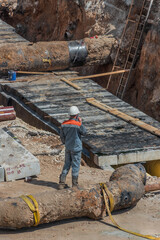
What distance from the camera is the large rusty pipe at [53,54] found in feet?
48.3

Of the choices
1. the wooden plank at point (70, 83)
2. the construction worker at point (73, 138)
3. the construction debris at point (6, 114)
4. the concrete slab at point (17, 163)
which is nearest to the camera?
the construction worker at point (73, 138)

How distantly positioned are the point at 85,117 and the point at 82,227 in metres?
4.89

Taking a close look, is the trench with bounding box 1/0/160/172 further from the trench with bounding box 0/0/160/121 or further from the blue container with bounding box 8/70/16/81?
the blue container with bounding box 8/70/16/81

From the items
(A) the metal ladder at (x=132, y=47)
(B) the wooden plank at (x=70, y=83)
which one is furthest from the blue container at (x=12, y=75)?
(A) the metal ladder at (x=132, y=47)

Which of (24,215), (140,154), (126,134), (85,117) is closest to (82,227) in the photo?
(24,215)

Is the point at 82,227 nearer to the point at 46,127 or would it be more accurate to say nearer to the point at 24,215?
the point at 24,215

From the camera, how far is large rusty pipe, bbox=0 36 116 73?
14.7 meters

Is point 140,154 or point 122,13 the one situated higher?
point 122,13

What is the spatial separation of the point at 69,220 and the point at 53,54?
8810 mm

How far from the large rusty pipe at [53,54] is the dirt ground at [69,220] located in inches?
190

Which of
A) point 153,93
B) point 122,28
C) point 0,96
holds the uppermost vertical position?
point 122,28

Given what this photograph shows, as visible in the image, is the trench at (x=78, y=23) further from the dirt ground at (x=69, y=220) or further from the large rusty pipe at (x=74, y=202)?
the large rusty pipe at (x=74, y=202)

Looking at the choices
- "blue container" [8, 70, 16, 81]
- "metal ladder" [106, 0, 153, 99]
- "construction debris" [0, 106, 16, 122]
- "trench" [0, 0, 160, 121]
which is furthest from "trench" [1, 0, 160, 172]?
"blue container" [8, 70, 16, 81]

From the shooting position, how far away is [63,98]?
13.1 m
